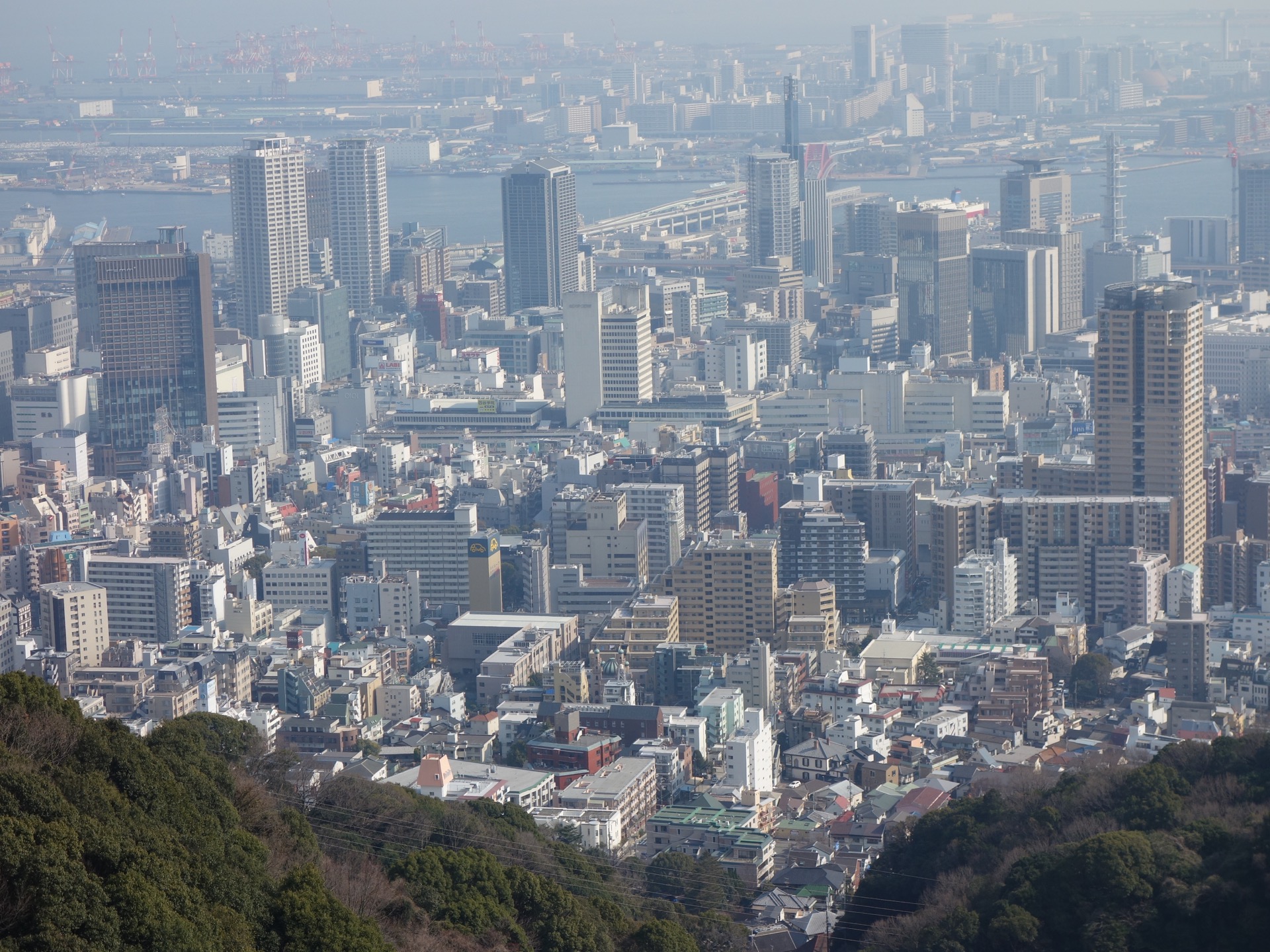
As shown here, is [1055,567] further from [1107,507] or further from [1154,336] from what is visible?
[1154,336]

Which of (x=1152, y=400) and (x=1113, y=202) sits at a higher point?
(x=1113, y=202)

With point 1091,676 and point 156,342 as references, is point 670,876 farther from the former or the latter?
point 156,342

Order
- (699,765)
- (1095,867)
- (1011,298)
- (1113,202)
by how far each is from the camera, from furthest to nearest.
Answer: (1113,202) < (1011,298) < (699,765) < (1095,867)

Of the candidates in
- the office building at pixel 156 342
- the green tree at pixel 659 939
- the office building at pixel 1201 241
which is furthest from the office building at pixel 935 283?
the green tree at pixel 659 939

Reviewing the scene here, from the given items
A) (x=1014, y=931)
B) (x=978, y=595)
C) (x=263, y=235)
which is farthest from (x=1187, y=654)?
(x=263, y=235)

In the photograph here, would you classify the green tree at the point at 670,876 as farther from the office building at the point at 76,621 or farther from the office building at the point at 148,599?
the office building at the point at 148,599

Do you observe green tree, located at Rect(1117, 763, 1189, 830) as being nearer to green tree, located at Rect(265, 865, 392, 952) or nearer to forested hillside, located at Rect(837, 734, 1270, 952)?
forested hillside, located at Rect(837, 734, 1270, 952)

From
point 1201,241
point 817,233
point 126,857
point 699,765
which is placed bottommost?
point 699,765
